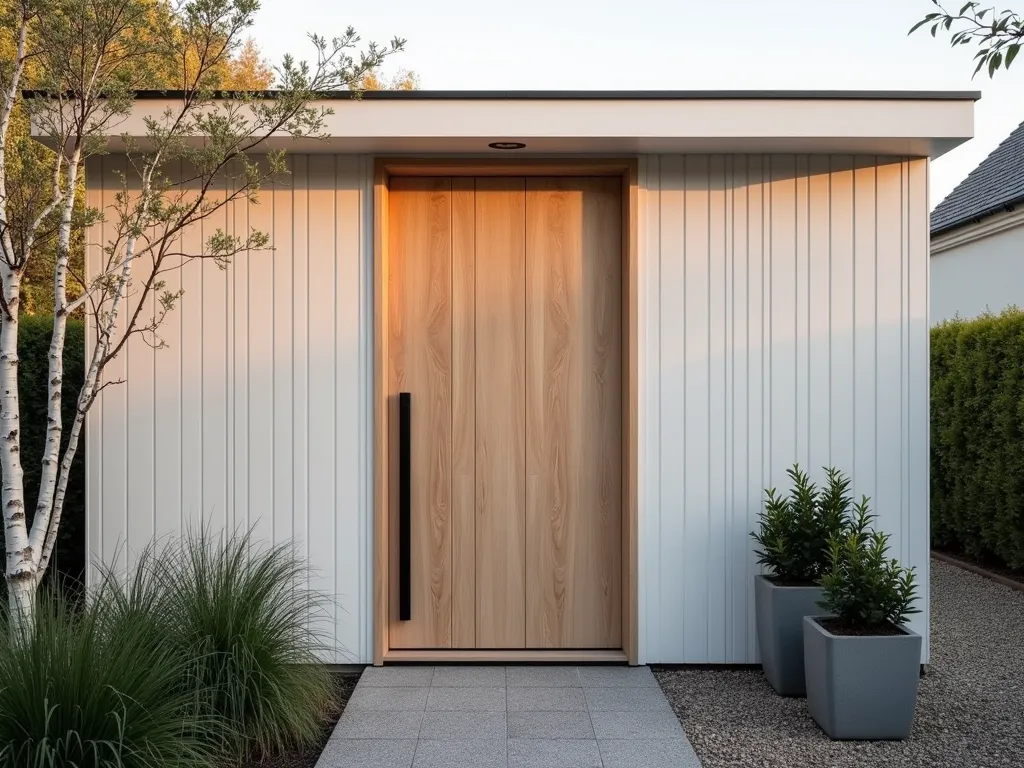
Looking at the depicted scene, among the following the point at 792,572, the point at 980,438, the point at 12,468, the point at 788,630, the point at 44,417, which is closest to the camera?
the point at 12,468

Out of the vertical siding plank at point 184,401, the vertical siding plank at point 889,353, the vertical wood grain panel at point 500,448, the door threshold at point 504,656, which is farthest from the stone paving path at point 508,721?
the vertical siding plank at point 889,353

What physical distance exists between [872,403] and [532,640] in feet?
6.56

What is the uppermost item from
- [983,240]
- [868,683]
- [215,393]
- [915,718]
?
[983,240]

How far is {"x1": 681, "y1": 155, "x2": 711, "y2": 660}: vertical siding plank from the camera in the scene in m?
4.43

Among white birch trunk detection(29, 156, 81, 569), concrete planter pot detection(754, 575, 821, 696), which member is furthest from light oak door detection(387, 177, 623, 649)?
white birch trunk detection(29, 156, 81, 569)

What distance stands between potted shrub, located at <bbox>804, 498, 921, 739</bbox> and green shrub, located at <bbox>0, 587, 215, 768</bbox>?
2268 mm

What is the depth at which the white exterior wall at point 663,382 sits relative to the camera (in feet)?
14.5

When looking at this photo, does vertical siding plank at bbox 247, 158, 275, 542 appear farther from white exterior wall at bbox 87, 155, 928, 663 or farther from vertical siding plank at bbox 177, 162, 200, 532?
vertical siding plank at bbox 177, 162, 200, 532

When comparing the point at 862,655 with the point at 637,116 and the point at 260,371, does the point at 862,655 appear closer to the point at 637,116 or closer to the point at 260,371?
the point at 637,116

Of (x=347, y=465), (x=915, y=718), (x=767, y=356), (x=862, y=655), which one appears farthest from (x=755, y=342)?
(x=347, y=465)

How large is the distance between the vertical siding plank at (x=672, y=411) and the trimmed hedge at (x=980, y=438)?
11.4ft

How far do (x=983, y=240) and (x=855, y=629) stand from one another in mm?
8223

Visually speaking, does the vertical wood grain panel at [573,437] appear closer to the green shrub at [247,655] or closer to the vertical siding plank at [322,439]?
the vertical siding plank at [322,439]

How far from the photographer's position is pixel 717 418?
4426 mm
